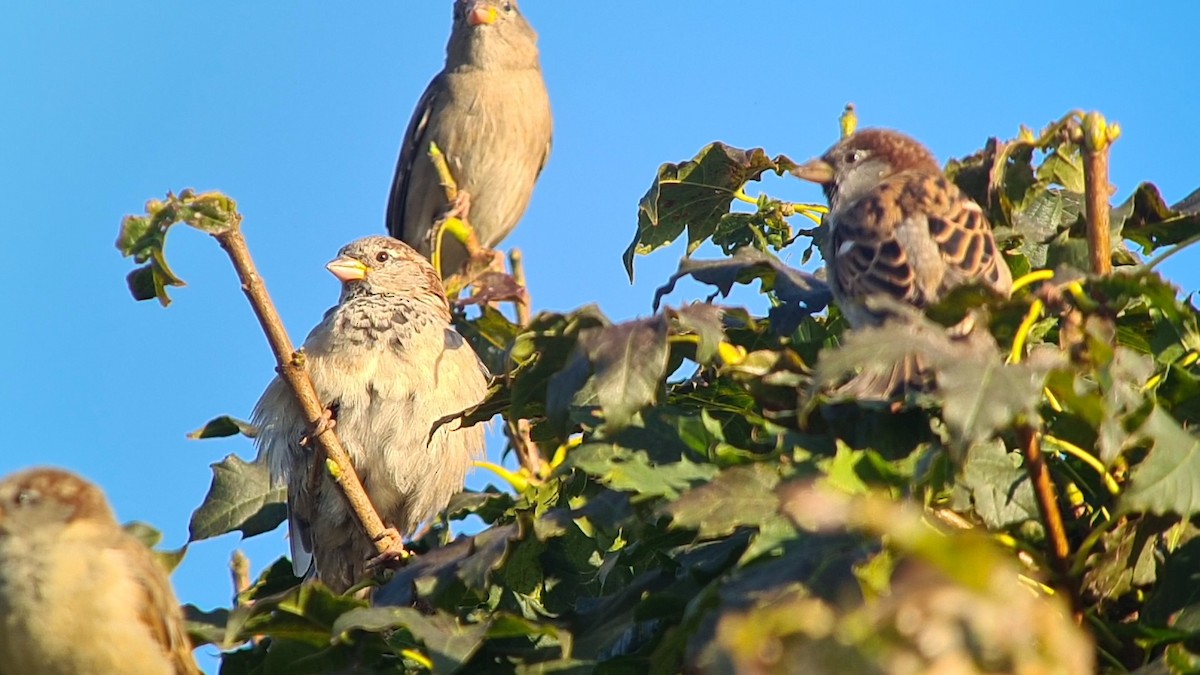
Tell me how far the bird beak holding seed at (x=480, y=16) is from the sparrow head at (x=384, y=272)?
9.41 feet

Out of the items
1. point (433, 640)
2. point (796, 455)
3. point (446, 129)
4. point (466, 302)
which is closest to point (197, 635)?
point (433, 640)

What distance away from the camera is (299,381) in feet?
10.5

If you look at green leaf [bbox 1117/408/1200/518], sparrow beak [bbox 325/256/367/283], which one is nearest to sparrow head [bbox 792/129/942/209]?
green leaf [bbox 1117/408/1200/518]

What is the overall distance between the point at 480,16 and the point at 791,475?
21.2 ft

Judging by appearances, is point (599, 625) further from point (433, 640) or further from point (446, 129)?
point (446, 129)

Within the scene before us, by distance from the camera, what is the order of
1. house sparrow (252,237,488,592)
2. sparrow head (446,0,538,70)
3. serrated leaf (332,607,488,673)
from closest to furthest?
serrated leaf (332,607,488,673)
house sparrow (252,237,488,592)
sparrow head (446,0,538,70)

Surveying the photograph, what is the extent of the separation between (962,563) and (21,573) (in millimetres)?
2196

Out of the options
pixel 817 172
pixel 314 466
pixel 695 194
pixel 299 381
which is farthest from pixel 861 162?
pixel 314 466

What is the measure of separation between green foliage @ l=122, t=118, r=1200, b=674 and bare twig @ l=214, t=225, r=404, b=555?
0.20 metres

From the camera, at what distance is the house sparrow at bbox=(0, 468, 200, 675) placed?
2.57 m

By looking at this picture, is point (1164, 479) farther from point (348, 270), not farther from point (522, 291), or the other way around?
point (348, 270)

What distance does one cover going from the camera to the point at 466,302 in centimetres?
484

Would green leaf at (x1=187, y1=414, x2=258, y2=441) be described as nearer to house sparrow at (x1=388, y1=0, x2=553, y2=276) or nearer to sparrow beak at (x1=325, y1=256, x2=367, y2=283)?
sparrow beak at (x1=325, y1=256, x2=367, y2=283)

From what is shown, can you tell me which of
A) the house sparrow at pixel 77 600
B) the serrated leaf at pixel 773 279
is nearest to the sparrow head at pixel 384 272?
the house sparrow at pixel 77 600
